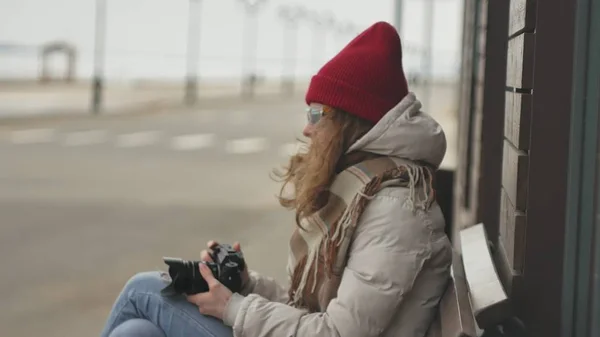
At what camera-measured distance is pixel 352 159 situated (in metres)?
2.62

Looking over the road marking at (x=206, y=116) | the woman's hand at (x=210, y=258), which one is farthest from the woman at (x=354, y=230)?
the road marking at (x=206, y=116)

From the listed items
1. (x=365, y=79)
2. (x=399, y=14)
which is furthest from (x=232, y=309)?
(x=399, y=14)

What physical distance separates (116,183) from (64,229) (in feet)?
11.6

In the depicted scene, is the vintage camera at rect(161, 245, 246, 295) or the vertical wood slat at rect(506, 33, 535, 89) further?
the vintage camera at rect(161, 245, 246, 295)

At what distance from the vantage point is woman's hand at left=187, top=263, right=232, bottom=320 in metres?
2.62

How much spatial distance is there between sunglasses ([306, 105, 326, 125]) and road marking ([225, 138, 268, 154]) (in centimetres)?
1528

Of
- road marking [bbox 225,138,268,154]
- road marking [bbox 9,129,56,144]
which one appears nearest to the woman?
road marking [bbox 225,138,268,154]

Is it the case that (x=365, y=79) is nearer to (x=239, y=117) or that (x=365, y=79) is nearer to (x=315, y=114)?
(x=315, y=114)

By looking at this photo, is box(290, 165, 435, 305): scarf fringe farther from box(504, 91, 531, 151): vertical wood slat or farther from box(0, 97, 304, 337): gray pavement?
box(0, 97, 304, 337): gray pavement

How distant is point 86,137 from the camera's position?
1967 centimetres

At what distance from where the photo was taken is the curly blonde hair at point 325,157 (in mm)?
2607

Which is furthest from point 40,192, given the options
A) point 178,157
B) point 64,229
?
point 178,157

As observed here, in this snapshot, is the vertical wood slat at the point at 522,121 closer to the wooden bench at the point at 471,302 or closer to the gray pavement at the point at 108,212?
the wooden bench at the point at 471,302

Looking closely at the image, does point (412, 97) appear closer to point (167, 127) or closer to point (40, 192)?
point (40, 192)
